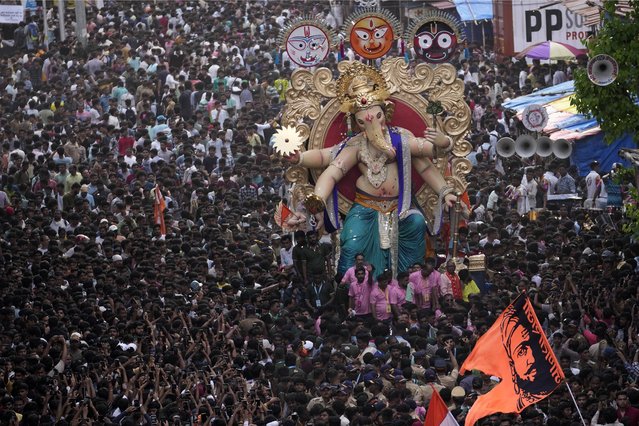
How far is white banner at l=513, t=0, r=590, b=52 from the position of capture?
3556cm

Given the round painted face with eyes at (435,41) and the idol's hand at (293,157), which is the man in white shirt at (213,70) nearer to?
the round painted face with eyes at (435,41)

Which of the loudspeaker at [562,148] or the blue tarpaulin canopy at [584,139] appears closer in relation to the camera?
the loudspeaker at [562,148]

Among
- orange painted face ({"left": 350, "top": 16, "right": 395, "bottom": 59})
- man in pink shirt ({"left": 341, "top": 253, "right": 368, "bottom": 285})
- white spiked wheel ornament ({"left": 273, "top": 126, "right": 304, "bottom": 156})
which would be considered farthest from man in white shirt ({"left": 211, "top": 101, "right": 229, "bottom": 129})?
man in pink shirt ({"left": 341, "top": 253, "right": 368, "bottom": 285})

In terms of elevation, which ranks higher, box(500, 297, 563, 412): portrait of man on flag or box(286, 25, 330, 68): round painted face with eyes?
box(286, 25, 330, 68): round painted face with eyes

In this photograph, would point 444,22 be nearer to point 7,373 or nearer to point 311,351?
point 311,351

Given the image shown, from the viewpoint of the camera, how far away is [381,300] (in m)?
21.4

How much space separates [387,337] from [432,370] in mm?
1704

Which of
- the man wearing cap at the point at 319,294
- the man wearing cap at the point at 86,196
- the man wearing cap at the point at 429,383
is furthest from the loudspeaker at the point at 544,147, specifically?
the man wearing cap at the point at 429,383

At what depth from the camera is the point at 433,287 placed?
70.8ft

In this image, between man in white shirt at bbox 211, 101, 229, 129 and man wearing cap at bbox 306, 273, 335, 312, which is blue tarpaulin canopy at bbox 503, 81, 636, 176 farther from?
man wearing cap at bbox 306, 273, 335, 312

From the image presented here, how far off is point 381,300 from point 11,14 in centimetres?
2024

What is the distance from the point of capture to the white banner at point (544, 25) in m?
35.6

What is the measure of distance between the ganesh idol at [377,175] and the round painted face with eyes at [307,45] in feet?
4.86

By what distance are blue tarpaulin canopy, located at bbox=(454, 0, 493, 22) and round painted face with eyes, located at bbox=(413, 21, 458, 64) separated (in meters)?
13.7
